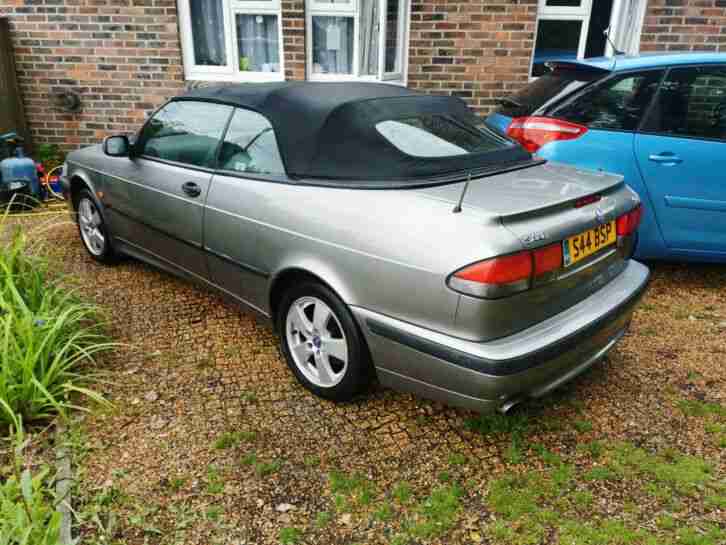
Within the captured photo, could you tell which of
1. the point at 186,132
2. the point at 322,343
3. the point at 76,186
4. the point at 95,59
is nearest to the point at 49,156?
the point at 95,59

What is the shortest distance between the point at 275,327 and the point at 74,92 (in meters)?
5.80

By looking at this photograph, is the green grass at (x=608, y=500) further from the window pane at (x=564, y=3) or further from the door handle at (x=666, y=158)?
the window pane at (x=564, y=3)

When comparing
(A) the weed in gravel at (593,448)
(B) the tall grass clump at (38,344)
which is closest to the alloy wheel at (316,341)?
(B) the tall grass clump at (38,344)

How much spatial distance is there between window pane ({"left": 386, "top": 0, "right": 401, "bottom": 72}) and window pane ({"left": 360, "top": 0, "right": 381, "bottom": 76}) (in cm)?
13

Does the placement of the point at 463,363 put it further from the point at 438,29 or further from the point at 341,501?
the point at 438,29

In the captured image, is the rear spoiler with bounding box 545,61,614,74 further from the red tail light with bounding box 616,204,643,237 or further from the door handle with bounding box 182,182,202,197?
the door handle with bounding box 182,182,202,197

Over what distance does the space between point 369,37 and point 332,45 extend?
462mm

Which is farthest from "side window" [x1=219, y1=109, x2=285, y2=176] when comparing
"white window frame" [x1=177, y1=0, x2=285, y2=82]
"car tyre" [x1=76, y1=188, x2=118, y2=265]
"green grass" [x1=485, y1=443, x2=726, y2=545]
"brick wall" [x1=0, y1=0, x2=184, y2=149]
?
"brick wall" [x1=0, y1=0, x2=184, y2=149]

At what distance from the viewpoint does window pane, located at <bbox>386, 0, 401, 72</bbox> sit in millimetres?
6746

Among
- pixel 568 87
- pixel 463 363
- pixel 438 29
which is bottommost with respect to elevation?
pixel 463 363

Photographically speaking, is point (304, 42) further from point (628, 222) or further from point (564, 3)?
point (628, 222)

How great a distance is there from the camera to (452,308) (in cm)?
217

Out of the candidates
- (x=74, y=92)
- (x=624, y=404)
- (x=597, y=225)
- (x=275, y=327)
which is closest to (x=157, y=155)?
(x=275, y=327)

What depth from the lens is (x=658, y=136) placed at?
3998 mm
